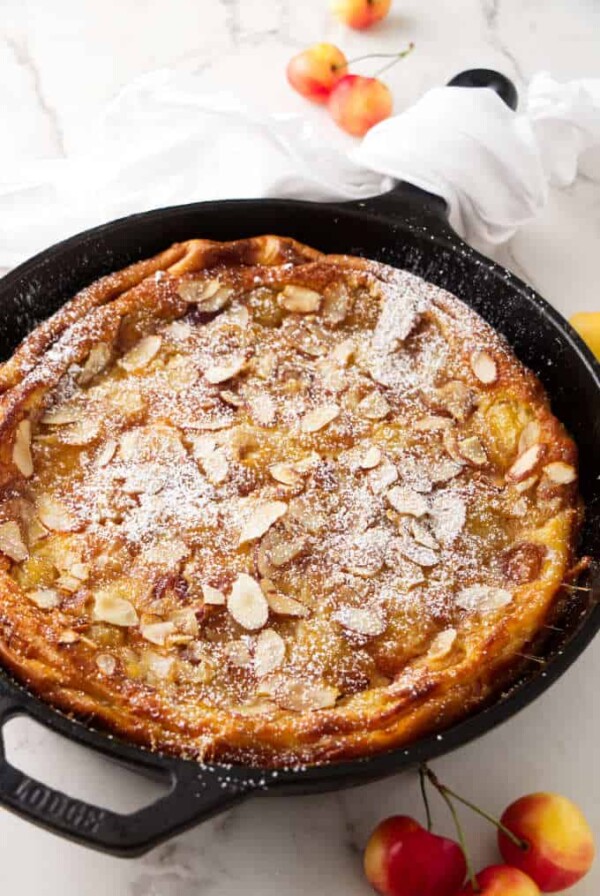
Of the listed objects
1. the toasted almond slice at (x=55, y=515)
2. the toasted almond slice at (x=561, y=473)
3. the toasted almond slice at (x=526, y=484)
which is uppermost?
the toasted almond slice at (x=55, y=515)

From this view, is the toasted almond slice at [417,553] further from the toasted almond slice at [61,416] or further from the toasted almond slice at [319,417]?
the toasted almond slice at [61,416]

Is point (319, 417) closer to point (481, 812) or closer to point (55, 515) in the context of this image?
point (55, 515)

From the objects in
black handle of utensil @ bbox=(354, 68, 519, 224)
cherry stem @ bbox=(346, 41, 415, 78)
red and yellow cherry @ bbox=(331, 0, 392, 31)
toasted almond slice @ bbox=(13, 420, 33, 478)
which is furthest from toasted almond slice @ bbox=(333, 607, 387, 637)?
red and yellow cherry @ bbox=(331, 0, 392, 31)

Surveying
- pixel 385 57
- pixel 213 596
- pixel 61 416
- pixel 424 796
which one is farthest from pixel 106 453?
pixel 385 57

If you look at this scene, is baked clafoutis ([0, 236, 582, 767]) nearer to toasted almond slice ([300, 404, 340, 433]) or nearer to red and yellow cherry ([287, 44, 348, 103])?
toasted almond slice ([300, 404, 340, 433])

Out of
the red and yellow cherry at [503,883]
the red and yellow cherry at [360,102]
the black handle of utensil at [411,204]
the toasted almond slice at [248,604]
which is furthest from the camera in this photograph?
the red and yellow cherry at [360,102]

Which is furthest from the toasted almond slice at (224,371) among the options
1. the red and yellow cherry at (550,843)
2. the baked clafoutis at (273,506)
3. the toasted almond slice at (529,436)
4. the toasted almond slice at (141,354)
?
the red and yellow cherry at (550,843)

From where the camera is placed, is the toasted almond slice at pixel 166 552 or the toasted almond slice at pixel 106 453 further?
the toasted almond slice at pixel 106 453
